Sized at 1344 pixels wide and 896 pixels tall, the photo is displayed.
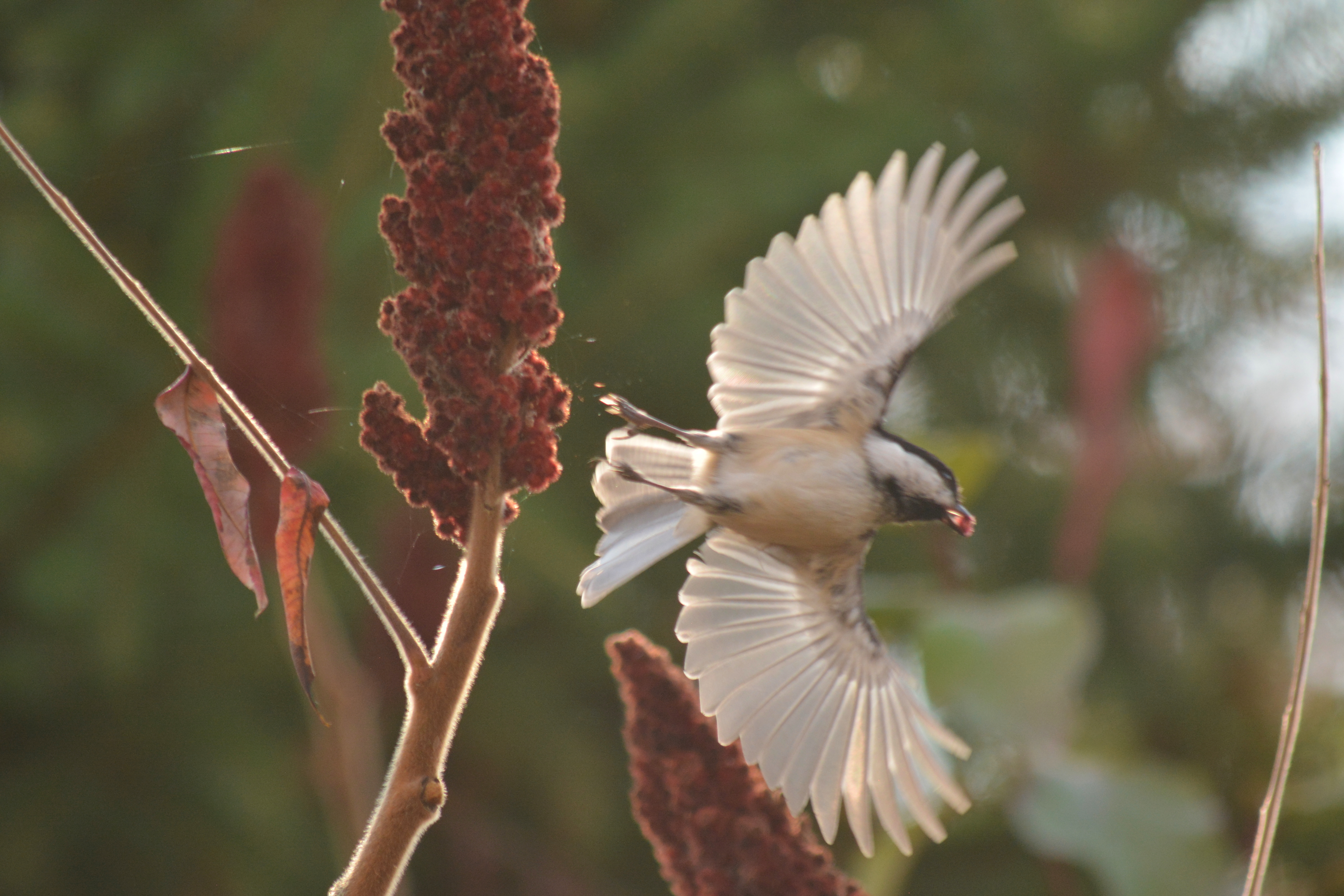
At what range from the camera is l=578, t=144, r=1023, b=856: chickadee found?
30.0 inches

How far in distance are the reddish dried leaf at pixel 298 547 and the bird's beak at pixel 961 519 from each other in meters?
0.46

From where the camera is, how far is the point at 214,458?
1.43ft

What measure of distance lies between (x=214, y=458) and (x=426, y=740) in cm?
13

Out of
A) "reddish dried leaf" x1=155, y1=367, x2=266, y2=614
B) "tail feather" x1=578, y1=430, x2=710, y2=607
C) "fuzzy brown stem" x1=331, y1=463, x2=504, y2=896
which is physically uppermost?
"reddish dried leaf" x1=155, y1=367, x2=266, y2=614

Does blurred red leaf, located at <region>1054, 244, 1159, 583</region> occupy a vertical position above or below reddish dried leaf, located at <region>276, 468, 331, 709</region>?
below

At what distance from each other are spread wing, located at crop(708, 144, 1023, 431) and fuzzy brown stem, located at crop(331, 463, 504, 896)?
0.40 meters

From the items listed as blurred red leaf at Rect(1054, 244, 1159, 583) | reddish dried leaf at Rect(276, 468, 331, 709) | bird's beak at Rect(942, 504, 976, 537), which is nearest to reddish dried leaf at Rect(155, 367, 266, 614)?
reddish dried leaf at Rect(276, 468, 331, 709)

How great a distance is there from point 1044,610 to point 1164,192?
133 centimetres

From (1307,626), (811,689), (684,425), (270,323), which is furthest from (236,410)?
(684,425)

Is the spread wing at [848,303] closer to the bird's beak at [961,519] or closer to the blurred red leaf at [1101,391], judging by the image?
the bird's beak at [961,519]

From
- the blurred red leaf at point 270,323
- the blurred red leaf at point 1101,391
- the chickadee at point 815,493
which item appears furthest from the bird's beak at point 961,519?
the blurred red leaf at point 1101,391

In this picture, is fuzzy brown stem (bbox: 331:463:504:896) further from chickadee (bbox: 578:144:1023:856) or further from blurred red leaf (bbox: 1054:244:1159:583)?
blurred red leaf (bbox: 1054:244:1159:583)

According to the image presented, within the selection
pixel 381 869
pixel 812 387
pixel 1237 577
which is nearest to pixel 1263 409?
pixel 1237 577

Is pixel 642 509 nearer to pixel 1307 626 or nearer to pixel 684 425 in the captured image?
pixel 1307 626
